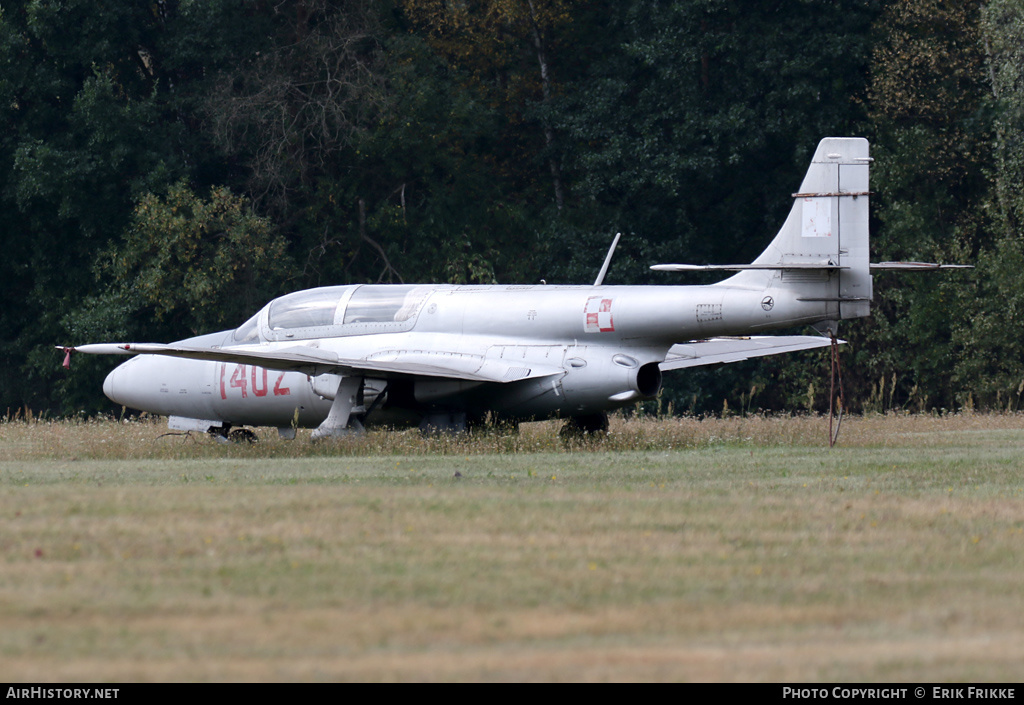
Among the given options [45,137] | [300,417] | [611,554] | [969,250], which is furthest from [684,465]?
[45,137]

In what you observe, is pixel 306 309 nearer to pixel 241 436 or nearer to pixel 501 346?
pixel 241 436

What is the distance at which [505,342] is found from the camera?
19891 mm

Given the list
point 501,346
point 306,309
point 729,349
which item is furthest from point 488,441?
point 729,349

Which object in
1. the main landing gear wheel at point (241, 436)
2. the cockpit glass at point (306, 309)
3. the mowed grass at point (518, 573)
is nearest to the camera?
the mowed grass at point (518, 573)

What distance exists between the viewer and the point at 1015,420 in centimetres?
2498

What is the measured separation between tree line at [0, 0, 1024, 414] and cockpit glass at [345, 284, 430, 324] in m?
15.9

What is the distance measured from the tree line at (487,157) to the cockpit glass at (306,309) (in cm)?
1505

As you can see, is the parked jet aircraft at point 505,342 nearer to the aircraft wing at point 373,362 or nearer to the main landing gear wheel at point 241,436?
the aircraft wing at point 373,362

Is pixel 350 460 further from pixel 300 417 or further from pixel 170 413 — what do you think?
pixel 170 413

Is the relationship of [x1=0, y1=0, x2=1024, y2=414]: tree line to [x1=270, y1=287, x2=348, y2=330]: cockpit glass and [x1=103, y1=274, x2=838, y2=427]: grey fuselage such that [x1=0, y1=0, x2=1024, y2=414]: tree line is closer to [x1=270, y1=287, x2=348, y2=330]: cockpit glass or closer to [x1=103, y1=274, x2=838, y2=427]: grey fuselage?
[x1=270, y1=287, x2=348, y2=330]: cockpit glass

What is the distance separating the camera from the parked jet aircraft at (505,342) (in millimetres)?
18078

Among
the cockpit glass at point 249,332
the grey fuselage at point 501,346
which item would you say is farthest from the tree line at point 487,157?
the grey fuselage at point 501,346

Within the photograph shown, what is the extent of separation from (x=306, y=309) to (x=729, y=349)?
655 centimetres
